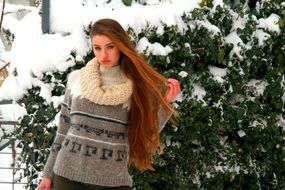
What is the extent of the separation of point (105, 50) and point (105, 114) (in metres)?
0.35

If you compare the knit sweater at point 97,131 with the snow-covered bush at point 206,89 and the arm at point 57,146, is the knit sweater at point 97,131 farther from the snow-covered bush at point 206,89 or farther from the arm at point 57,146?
the snow-covered bush at point 206,89

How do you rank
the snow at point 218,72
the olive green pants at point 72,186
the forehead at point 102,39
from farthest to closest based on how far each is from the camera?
the snow at point 218,72
the olive green pants at point 72,186
the forehead at point 102,39

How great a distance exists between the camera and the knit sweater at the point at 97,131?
296 cm

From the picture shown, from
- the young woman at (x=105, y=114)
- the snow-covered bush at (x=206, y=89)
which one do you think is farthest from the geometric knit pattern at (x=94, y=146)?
the snow-covered bush at (x=206, y=89)

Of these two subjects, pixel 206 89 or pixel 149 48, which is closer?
pixel 149 48

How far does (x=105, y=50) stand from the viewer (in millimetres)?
2918

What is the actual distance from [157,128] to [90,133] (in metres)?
0.43

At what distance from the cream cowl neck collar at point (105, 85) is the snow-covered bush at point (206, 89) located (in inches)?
48.1

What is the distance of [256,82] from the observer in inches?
187

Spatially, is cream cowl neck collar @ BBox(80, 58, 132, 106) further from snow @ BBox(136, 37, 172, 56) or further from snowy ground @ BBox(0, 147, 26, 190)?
snowy ground @ BBox(0, 147, 26, 190)

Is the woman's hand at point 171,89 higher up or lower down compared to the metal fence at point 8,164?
higher up

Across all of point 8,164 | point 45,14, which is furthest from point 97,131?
point 8,164

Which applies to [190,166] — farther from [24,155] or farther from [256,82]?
[24,155]

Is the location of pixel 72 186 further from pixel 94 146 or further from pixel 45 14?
pixel 45 14
